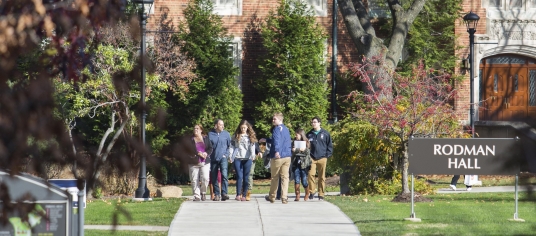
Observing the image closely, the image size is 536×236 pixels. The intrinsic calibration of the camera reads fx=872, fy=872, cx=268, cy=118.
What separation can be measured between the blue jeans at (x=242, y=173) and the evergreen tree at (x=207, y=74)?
9.14 meters

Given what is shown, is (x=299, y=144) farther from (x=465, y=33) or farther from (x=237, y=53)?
(x=465, y=33)

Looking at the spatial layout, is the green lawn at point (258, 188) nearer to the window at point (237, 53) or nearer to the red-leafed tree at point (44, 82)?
the window at point (237, 53)

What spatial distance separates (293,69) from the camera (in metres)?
26.0

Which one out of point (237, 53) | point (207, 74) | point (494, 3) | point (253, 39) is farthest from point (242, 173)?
point (494, 3)

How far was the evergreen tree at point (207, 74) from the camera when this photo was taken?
25.5 m

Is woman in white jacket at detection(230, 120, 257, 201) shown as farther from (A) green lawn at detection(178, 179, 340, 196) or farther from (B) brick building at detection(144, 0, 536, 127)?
(B) brick building at detection(144, 0, 536, 127)

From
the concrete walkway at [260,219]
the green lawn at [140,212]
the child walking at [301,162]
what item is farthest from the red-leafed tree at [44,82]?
the child walking at [301,162]

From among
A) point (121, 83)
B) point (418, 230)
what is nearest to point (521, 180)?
point (121, 83)

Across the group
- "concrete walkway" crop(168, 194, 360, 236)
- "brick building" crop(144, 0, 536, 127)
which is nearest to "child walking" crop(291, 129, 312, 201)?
"concrete walkway" crop(168, 194, 360, 236)

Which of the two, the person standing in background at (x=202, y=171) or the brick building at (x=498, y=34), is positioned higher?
the brick building at (x=498, y=34)

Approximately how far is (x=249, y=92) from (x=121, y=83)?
81.1 ft

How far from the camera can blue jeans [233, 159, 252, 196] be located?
53.5ft

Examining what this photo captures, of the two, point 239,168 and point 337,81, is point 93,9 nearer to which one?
point 239,168

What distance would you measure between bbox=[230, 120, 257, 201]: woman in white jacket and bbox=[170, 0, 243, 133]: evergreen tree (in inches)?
358
